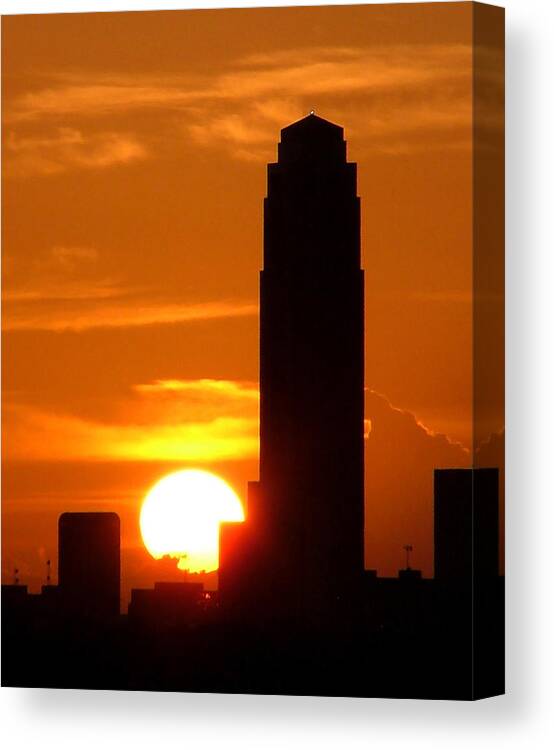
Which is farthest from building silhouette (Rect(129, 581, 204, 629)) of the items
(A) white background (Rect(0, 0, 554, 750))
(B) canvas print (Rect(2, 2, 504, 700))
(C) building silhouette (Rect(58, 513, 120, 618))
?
(A) white background (Rect(0, 0, 554, 750))

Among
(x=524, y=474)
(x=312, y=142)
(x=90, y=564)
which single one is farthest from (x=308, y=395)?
(x=90, y=564)

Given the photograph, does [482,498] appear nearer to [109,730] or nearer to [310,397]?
[310,397]

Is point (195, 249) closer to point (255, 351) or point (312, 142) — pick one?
point (255, 351)

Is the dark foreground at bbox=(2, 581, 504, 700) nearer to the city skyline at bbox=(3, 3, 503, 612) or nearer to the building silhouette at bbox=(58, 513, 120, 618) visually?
the building silhouette at bbox=(58, 513, 120, 618)

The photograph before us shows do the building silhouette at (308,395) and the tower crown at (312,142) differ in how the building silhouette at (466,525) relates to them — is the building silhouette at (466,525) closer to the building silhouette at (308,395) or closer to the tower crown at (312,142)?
the building silhouette at (308,395)

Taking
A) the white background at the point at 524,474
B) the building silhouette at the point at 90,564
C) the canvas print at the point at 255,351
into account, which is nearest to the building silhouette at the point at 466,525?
the canvas print at the point at 255,351
